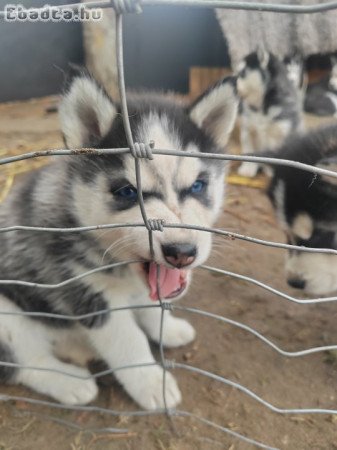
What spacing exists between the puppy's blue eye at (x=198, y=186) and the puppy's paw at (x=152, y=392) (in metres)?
0.92

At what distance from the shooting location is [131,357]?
2322 millimetres

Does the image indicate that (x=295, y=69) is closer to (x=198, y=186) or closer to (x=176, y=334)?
(x=176, y=334)

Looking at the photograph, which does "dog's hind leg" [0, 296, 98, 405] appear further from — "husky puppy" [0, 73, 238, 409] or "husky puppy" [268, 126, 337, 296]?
"husky puppy" [268, 126, 337, 296]

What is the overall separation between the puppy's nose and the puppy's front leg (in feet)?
2.19

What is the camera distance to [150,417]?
2.31 metres

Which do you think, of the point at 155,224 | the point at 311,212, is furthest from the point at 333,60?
the point at 155,224

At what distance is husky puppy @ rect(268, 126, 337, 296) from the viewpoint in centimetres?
247

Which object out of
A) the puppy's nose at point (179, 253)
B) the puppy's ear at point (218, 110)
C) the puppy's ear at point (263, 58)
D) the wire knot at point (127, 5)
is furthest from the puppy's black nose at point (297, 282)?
the puppy's ear at point (263, 58)

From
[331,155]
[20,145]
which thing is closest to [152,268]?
[331,155]

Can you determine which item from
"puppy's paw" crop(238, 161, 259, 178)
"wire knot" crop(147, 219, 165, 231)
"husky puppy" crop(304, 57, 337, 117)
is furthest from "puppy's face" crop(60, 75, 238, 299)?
"husky puppy" crop(304, 57, 337, 117)

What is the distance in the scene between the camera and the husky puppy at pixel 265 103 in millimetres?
5340

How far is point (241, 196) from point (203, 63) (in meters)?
4.28

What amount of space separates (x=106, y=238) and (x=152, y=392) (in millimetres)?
780

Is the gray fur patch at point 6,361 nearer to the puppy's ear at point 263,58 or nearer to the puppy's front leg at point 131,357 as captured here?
the puppy's front leg at point 131,357
